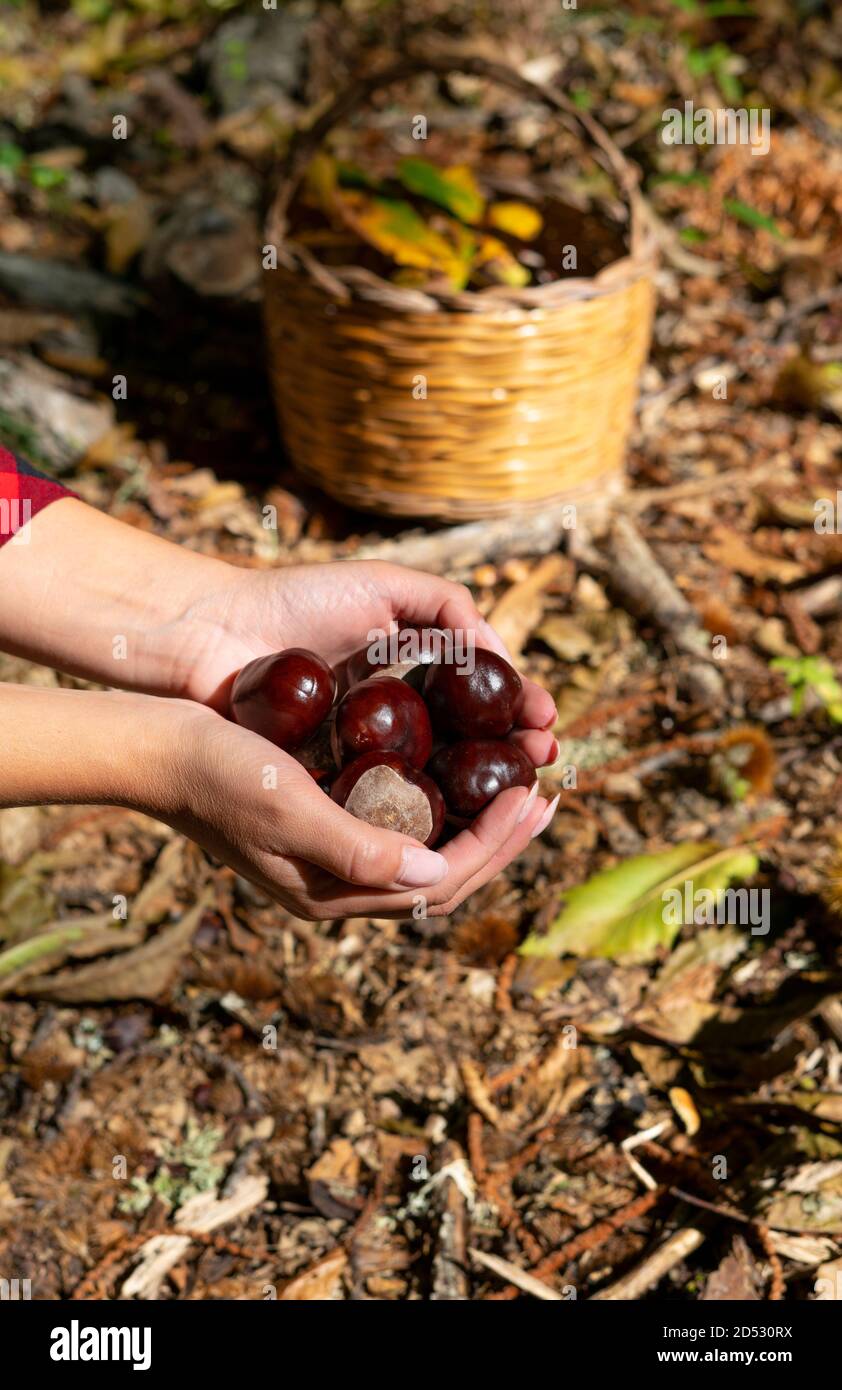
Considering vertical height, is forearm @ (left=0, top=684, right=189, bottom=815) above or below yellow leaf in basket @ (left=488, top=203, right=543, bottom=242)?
below

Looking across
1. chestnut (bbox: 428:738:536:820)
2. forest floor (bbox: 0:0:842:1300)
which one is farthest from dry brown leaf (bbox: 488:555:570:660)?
chestnut (bbox: 428:738:536:820)

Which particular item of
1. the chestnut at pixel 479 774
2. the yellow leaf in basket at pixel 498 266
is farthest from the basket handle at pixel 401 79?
the chestnut at pixel 479 774

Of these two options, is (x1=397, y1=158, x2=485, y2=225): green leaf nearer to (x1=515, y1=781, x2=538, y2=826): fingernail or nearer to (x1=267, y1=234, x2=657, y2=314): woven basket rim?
(x1=267, y1=234, x2=657, y2=314): woven basket rim

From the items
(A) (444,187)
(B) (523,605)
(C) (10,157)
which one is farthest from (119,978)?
(C) (10,157)

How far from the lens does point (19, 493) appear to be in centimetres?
193

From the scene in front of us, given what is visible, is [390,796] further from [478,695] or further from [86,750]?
[86,750]

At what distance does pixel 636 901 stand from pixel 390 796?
80 centimetres

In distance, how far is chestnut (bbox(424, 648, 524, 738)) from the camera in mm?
1844

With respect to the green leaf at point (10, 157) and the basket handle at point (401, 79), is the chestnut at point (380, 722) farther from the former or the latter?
the green leaf at point (10, 157)

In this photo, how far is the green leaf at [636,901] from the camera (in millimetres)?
2223

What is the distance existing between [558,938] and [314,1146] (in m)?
0.60

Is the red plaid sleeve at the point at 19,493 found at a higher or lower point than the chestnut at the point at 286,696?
higher

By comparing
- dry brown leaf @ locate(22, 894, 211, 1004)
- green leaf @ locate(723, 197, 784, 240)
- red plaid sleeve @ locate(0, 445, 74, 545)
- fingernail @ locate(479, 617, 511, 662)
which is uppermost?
green leaf @ locate(723, 197, 784, 240)

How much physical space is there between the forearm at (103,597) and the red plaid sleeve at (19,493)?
22mm
